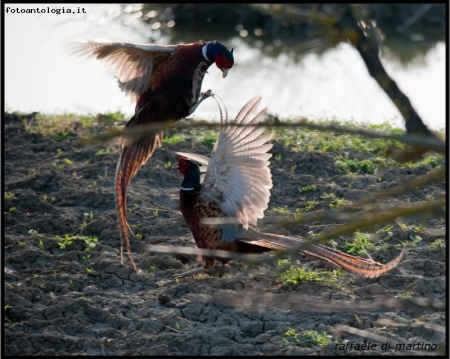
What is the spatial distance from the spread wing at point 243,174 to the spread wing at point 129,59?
1.22 metres

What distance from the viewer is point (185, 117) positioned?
7176 mm

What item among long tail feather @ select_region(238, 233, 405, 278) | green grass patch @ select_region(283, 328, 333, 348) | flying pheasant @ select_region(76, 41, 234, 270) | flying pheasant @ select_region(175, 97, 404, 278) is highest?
flying pheasant @ select_region(76, 41, 234, 270)

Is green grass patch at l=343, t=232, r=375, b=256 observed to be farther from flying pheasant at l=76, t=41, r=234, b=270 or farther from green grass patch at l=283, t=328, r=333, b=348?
flying pheasant at l=76, t=41, r=234, b=270

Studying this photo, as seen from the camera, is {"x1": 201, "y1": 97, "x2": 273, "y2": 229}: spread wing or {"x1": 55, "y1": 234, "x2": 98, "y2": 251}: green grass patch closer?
{"x1": 201, "y1": 97, "x2": 273, "y2": 229}: spread wing

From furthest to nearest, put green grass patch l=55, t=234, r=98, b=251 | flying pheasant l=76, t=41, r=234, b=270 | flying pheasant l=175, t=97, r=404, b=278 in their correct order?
1. flying pheasant l=76, t=41, r=234, b=270
2. green grass patch l=55, t=234, r=98, b=251
3. flying pheasant l=175, t=97, r=404, b=278

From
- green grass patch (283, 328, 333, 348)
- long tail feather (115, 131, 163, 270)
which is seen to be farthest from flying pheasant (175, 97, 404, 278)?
green grass patch (283, 328, 333, 348)

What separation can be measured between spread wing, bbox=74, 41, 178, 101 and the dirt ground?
830mm

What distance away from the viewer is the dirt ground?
511cm

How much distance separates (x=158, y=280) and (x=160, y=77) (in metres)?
1.83

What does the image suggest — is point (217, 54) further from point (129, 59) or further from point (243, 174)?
point (243, 174)

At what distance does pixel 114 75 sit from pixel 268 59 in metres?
7.12

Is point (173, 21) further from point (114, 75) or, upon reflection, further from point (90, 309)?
point (90, 309)

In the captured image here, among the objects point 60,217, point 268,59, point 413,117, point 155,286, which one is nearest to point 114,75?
point 60,217

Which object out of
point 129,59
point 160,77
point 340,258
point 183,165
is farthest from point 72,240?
point 340,258
